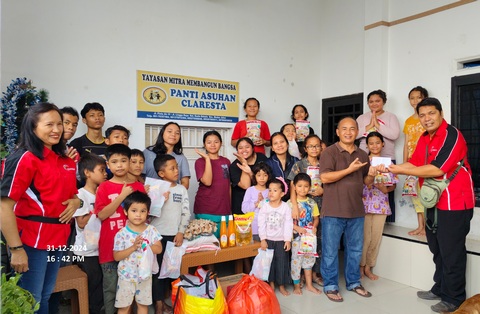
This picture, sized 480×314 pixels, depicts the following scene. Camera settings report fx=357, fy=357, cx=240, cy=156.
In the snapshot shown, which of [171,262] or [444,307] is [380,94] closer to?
[444,307]

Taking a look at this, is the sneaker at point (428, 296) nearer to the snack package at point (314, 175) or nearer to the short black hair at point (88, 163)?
the snack package at point (314, 175)

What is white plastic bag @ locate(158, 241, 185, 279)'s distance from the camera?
2.93m

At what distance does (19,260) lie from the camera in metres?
1.75

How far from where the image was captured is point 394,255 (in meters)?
3.88

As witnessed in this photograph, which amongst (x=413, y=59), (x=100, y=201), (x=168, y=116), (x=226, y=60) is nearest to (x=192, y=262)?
(x=100, y=201)

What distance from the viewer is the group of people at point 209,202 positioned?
6.17ft

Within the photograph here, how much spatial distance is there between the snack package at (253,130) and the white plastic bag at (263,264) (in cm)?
156

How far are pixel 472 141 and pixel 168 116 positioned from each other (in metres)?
3.61

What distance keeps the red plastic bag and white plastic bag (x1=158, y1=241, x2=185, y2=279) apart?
51cm

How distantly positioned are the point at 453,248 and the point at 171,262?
7.59 feet

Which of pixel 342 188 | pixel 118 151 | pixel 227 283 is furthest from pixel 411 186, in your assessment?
pixel 118 151

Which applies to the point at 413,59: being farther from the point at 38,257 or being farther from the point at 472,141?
the point at 38,257

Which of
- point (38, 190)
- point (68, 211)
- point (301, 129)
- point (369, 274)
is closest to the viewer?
point (38, 190)
